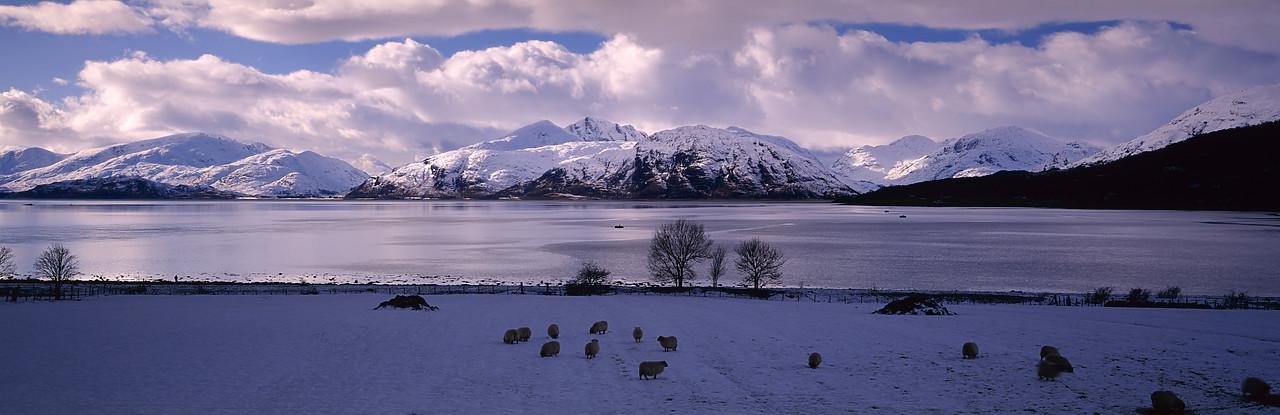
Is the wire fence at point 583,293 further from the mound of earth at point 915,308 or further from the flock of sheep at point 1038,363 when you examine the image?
the flock of sheep at point 1038,363

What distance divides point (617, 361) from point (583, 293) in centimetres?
2314

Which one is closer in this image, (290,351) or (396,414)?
(396,414)

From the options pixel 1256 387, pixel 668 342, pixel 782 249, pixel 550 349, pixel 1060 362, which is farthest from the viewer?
pixel 782 249

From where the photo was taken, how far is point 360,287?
49469 millimetres

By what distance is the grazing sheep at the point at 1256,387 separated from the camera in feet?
50.8

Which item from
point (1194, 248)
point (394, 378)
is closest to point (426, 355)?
point (394, 378)

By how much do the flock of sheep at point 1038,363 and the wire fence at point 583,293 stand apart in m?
18.8

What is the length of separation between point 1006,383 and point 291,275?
2434 inches

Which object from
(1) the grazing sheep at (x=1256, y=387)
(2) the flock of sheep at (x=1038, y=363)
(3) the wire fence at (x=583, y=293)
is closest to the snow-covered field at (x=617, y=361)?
(2) the flock of sheep at (x=1038, y=363)

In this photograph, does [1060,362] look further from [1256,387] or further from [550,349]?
[550,349]

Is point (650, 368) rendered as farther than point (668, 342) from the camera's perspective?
No

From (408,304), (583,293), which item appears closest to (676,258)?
(583,293)

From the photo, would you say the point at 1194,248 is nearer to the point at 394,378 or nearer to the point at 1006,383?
the point at 1006,383

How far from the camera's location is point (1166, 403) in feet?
47.4
